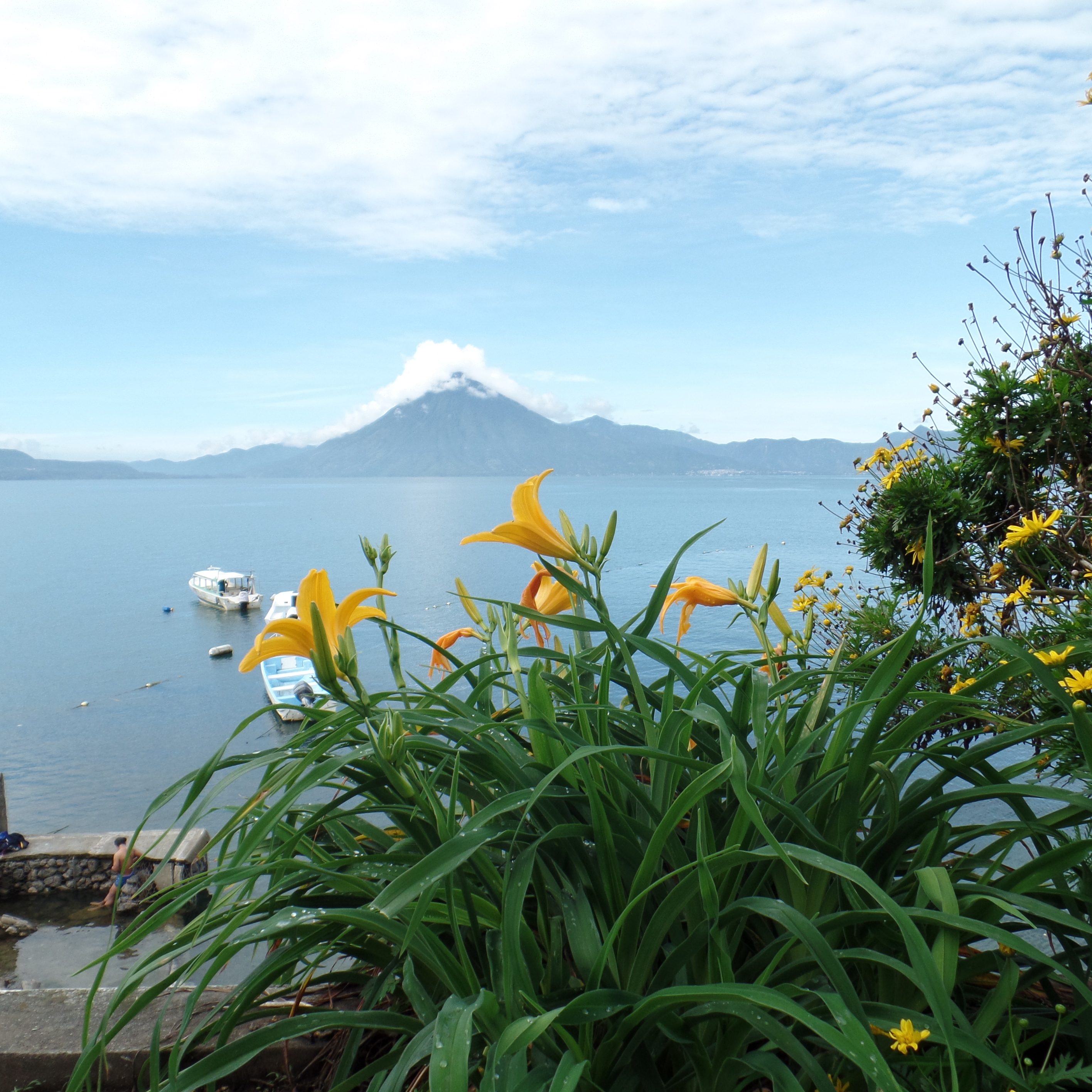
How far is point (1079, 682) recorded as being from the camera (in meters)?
1.24

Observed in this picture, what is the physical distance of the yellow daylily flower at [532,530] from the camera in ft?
4.32

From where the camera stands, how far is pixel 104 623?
40938 mm

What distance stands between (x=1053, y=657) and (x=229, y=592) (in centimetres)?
4501

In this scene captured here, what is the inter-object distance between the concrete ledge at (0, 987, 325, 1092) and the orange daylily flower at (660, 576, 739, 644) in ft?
3.22

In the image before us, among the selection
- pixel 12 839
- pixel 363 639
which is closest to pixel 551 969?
pixel 12 839

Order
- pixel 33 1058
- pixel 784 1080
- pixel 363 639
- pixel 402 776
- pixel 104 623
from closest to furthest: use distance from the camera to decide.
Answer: pixel 784 1080 < pixel 402 776 < pixel 33 1058 < pixel 363 639 < pixel 104 623

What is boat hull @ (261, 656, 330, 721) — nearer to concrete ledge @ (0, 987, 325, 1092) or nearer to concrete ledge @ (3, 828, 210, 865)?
concrete ledge @ (3, 828, 210, 865)

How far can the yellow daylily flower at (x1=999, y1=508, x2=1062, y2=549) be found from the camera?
183 cm

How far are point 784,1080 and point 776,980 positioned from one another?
181 millimetres

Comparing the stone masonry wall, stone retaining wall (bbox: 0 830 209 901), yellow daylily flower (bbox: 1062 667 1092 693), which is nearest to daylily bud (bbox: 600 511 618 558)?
yellow daylily flower (bbox: 1062 667 1092 693)

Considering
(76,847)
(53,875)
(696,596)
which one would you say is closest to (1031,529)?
(696,596)

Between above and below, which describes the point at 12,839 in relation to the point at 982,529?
below

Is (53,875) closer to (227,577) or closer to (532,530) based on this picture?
(532,530)

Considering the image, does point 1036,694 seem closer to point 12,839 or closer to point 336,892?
point 336,892
